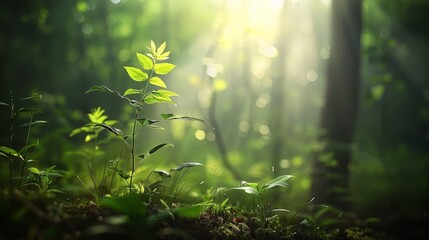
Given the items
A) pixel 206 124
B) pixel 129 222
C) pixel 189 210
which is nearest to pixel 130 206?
pixel 129 222

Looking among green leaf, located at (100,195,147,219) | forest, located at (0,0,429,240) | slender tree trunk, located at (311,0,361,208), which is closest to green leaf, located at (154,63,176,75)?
forest, located at (0,0,429,240)

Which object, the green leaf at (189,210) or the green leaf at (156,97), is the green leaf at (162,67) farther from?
the green leaf at (189,210)

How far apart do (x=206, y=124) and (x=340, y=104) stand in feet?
12.5

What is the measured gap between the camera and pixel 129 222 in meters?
1.33

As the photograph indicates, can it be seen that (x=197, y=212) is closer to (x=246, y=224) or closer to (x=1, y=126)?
(x=246, y=224)

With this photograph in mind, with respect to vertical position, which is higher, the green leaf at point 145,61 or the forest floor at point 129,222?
the green leaf at point 145,61

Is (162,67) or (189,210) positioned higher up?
(162,67)

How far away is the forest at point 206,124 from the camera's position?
1769mm

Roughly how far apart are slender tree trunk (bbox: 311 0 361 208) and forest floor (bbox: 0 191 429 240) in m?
2.17

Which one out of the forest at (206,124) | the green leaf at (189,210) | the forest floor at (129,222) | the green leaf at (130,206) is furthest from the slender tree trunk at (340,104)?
the green leaf at (130,206)

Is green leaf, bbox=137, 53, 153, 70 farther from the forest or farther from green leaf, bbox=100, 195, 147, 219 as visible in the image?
green leaf, bbox=100, 195, 147, 219

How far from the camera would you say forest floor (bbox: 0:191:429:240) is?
126 cm

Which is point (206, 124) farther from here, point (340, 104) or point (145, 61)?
point (340, 104)

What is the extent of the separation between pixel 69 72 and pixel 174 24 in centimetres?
648
